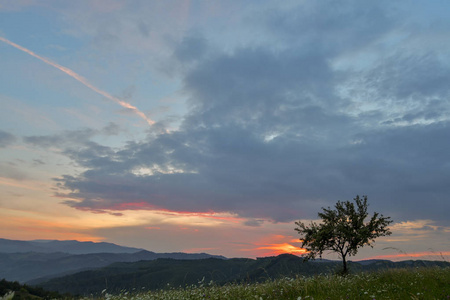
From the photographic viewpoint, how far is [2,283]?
75.5 meters

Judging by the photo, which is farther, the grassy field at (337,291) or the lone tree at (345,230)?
the lone tree at (345,230)

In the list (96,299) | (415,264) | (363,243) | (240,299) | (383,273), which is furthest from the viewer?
(363,243)

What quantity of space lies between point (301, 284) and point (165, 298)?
6.06 meters

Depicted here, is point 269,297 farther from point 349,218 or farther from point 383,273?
point 349,218

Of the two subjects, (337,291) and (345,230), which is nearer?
(337,291)

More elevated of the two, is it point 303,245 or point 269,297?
point 303,245

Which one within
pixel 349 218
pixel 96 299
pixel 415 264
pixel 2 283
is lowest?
pixel 2 283

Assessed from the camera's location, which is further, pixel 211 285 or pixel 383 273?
pixel 383 273

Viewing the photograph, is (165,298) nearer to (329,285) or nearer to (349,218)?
(329,285)

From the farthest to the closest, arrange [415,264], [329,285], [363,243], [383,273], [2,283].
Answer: [2,283] < [363,243] < [415,264] < [383,273] < [329,285]

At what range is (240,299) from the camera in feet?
35.2

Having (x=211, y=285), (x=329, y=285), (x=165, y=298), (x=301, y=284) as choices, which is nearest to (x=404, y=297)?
(x=329, y=285)

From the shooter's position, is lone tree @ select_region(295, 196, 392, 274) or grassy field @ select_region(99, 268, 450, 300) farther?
lone tree @ select_region(295, 196, 392, 274)

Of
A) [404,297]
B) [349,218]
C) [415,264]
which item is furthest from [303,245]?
[404,297]
